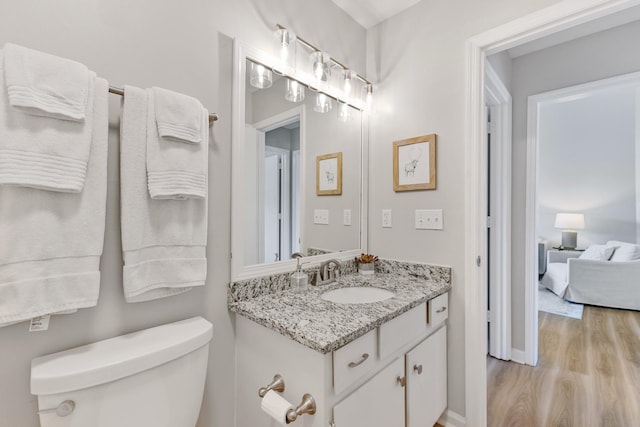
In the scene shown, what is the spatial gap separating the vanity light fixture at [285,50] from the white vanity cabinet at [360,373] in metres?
1.21

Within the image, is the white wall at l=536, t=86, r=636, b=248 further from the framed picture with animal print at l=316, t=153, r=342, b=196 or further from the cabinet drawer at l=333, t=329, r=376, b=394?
the cabinet drawer at l=333, t=329, r=376, b=394

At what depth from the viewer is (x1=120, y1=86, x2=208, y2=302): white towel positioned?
3.05 feet

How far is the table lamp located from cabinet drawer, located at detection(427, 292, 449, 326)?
200 inches

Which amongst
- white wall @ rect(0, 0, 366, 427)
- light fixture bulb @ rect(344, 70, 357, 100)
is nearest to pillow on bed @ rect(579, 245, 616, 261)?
light fixture bulb @ rect(344, 70, 357, 100)

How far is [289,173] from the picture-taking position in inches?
62.7

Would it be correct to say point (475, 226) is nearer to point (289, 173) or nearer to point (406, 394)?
point (406, 394)

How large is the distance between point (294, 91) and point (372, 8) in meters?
0.84

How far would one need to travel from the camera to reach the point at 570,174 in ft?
17.4

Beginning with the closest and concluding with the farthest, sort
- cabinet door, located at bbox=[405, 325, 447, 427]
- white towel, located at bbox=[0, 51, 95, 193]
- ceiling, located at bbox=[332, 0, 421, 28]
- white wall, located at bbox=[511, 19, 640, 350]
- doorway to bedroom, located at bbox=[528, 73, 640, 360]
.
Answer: white towel, located at bbox=[0, 51, 95, 193], cabinet door, located at bbox=[405, 325, 447, 427], ceiling, located at bbox=[332, 0, 421, 28], white wall, located at bbox=[511, 19, 640, 350], doorway to bedroom, located at bbox=[528, 73, 640, 360]

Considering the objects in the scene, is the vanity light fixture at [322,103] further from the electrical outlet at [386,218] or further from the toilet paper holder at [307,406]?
the toilet paper holder at [307,406]

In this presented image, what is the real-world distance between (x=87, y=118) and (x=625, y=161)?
272 inches

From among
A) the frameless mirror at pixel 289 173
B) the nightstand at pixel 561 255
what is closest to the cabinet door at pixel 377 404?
the frameless mirror at pixel 289 173

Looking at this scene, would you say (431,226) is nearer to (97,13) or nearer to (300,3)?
(300,3)

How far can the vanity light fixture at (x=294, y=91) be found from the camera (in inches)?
59.6
